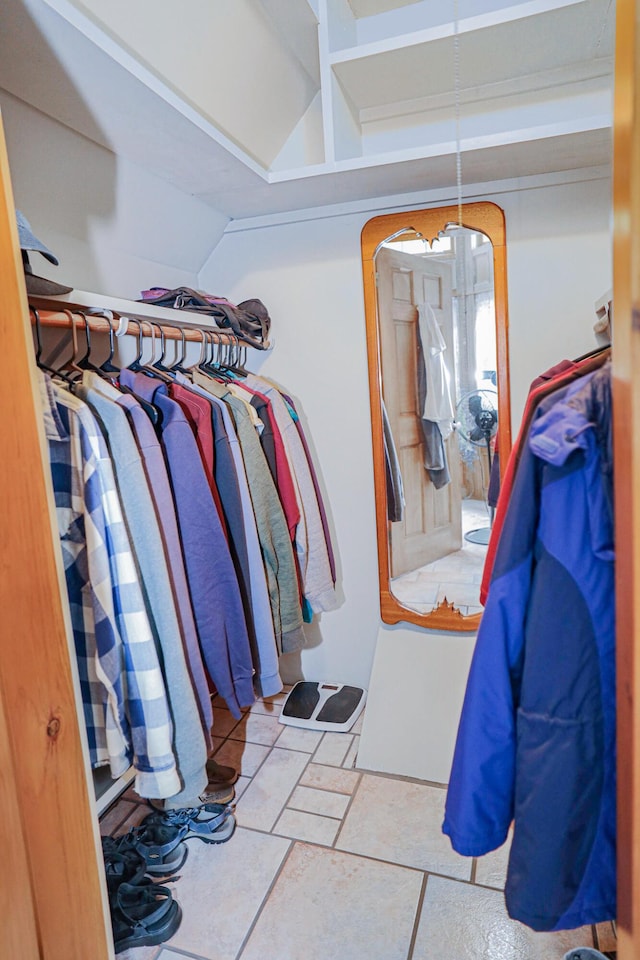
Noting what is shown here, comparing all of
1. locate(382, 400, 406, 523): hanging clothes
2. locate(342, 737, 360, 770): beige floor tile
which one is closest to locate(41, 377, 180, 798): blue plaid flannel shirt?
locate(342, 737, 360, 770): beige floor tile

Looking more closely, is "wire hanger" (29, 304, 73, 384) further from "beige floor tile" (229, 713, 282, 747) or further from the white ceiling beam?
"beige floor tile" (229, 713, 282, 747)

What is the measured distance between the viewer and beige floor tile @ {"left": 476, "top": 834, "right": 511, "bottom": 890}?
4.96 feet

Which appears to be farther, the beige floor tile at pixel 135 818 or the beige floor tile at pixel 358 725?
the beige floor tile at pixel 358 725

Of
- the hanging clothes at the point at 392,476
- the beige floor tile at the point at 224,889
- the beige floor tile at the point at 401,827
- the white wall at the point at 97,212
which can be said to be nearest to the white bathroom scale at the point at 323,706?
the beige floor tile at the point at 401,827

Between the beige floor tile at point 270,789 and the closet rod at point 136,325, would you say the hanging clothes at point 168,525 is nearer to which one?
the closet rod at point 136,325

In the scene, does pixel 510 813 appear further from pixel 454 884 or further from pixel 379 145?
pixel 379 145

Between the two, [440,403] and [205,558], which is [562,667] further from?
[440,403]

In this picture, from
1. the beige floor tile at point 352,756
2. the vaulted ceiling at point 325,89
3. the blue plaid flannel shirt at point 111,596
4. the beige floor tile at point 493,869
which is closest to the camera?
the blue plaid flannel shirt at point 111,596

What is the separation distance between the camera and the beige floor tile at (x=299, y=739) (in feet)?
6.87

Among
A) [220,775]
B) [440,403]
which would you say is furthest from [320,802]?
[440,403]

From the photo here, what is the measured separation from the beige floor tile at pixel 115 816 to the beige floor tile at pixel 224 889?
0.26 m

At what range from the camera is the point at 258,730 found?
7.25ft

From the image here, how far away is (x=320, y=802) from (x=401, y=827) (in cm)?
26

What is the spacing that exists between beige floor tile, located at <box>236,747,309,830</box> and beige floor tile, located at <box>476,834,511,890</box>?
1.95 feet
